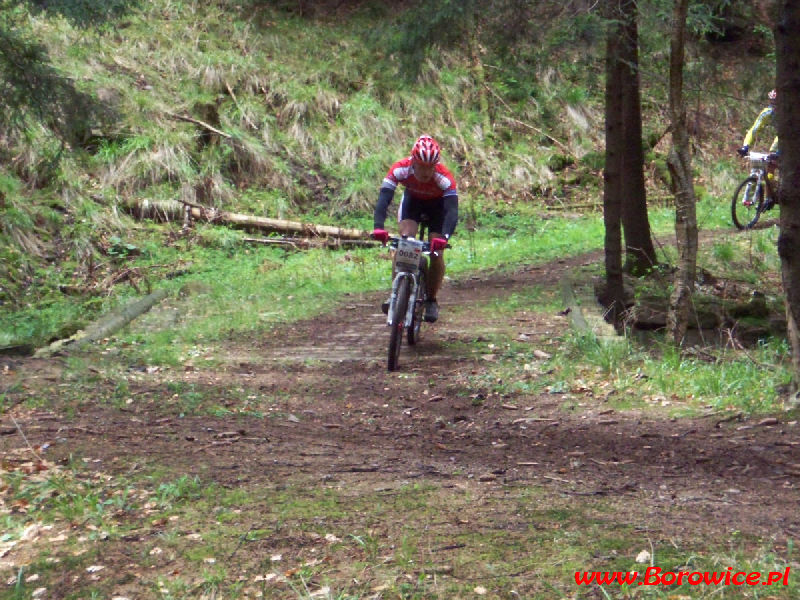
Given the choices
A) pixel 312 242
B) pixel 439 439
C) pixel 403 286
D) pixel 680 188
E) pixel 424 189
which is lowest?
pixel 439 439

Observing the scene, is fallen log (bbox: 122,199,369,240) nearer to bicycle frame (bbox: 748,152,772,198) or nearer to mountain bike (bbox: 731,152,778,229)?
mountain bike (bbox: 731,152,778,229)

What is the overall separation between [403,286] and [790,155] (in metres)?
3.87

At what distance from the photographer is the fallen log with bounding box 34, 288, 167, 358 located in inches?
364

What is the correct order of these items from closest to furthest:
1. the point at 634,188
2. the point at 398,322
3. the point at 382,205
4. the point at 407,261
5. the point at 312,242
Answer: the point at 398,322
the point at 407,261
the point at 382,205
the point at 634,188
the point at 312,242

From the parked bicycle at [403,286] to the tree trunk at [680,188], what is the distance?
2437 mm

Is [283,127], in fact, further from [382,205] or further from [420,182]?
[382,205]

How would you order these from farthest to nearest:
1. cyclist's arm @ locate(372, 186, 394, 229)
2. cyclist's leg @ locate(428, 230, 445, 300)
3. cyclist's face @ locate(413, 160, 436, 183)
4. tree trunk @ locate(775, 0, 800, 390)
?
1. cyclist's leg @ locate(428, 230, 445, 300)
2. cyclist's arm @ locate(372, 186, 394, 229)
3. cyclist's face @ locate(413, 160, 436, 183)
4. tree trunk @ locate(775, 0, 800, 390)

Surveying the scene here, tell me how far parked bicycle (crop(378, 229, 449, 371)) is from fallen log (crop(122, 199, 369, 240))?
31.9ft

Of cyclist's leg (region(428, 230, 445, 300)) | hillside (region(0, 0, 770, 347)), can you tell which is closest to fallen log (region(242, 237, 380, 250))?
hillside (region(0, 0, 770, 347))

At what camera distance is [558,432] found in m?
6.11

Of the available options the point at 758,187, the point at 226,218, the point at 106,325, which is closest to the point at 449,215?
the point at 106,325

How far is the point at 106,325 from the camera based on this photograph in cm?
1073

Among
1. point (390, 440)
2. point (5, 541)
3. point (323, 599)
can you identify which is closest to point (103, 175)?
point (390, 440)

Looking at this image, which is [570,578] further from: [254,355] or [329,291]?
[329,291]
